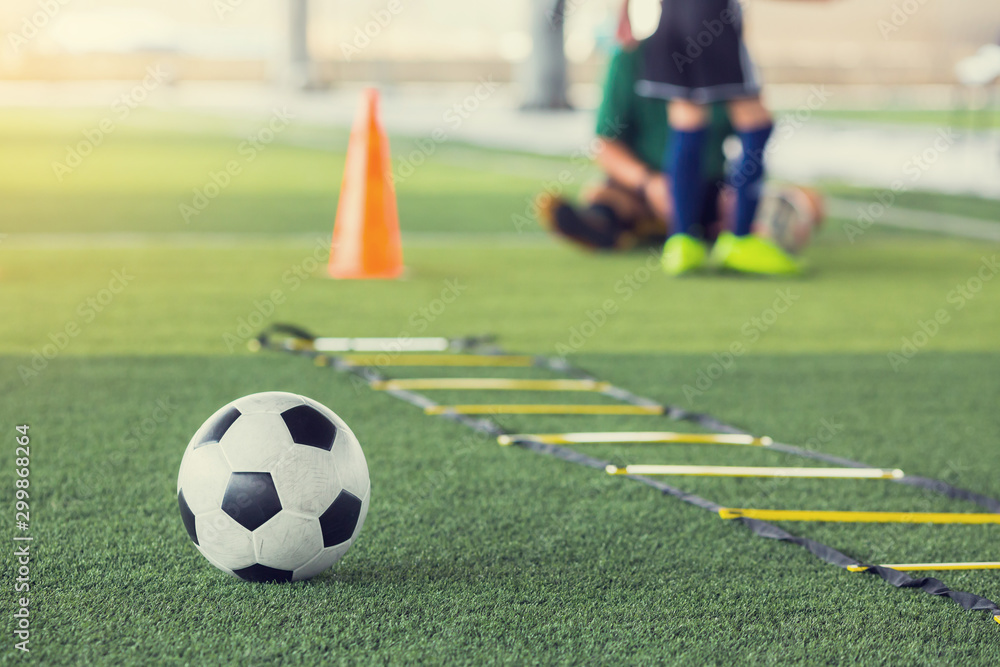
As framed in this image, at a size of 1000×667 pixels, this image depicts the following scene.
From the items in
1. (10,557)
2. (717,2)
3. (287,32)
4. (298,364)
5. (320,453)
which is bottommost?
Answer: (287,32)

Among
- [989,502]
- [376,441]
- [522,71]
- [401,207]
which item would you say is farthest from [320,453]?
[522,71]

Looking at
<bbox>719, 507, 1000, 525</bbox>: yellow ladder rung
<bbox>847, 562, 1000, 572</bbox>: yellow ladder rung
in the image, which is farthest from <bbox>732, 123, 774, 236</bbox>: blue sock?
<bbox>847, 562, 1000, 572</bbox>: yellow ladder rung

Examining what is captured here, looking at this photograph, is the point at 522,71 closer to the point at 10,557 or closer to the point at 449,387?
the point at 449,387

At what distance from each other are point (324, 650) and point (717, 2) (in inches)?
189

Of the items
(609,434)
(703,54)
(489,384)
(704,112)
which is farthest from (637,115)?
(609,434)

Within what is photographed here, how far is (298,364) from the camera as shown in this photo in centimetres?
418

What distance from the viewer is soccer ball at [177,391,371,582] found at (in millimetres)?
2145

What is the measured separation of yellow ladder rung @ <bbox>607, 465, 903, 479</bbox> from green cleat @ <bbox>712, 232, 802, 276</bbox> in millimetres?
3356

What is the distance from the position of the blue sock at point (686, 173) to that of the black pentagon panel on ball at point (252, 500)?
446 centimetres

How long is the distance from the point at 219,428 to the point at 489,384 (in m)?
1.81

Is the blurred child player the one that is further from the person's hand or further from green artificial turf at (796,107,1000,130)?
green artificial turf at (796,107,1000,130)

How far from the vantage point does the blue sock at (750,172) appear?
6.06 meters

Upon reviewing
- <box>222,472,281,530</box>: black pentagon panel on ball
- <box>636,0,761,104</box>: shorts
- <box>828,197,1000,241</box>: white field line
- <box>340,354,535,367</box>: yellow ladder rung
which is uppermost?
<box>636,0,761,104</box>: shorts

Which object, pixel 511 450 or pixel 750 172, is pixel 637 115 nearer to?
pixel 750 172
